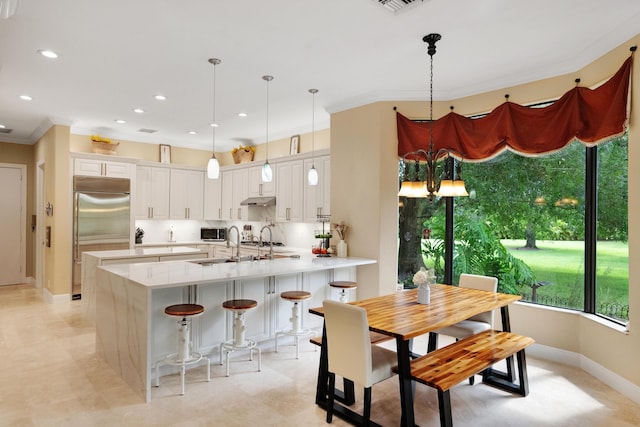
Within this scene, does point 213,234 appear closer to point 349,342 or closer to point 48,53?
point 48,53

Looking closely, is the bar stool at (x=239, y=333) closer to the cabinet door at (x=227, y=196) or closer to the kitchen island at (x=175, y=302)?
the kitchen island at (x=175, y=302)

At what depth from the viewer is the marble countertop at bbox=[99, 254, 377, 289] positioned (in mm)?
3250

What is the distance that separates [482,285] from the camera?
3.97 m

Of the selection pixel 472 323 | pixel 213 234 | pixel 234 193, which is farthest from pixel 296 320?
pixel 213 234

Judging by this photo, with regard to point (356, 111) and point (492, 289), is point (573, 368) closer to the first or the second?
point (492, 289)

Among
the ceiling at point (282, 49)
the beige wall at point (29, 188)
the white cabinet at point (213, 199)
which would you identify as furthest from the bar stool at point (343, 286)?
the beige wall at point (29, 188)

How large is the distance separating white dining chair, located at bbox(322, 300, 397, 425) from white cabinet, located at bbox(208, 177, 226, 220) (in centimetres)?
574

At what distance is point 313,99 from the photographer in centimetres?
508

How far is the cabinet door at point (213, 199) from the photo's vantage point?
802 cm

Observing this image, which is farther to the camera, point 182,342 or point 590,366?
point 590,366

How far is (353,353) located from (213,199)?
20.2ft

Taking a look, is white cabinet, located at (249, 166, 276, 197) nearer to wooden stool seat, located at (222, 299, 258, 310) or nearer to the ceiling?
the ceiling

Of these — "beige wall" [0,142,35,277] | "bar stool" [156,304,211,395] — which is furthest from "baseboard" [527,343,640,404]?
"beige wall" [0,142,35,277]

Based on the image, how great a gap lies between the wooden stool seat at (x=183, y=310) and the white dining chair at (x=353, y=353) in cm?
117
